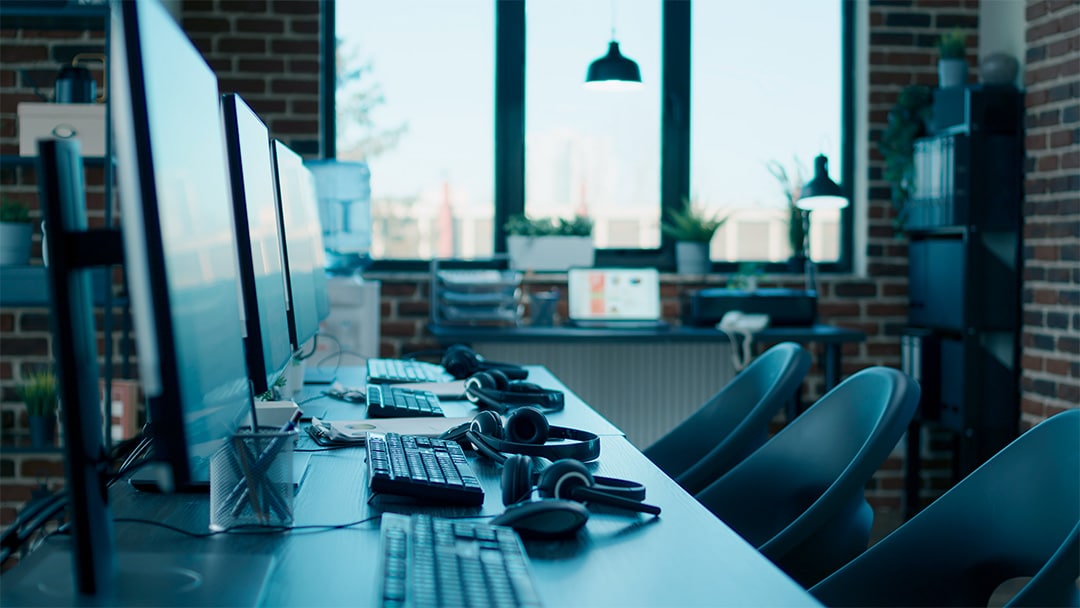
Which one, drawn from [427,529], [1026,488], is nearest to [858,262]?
[1026,488]

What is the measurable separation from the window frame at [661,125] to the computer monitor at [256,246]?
2.99m

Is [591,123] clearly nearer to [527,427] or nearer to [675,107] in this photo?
[675,107]

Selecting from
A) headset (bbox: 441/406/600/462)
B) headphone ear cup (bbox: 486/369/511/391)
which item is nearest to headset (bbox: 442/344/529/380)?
headphone ear cup (bbox: 486/369/511/391)

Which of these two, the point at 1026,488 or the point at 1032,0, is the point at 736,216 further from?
the point at 1026,488

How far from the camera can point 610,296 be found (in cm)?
422

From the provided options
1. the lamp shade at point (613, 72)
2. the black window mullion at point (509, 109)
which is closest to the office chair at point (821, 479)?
the lamp shade at point (613, 72)

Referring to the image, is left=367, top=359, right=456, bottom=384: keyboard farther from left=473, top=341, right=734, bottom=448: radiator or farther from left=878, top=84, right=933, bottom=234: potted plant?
left=878, top=84, right=933, bottom=234: potted plant

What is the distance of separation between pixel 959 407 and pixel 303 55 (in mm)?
2966

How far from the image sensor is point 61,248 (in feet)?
2.79

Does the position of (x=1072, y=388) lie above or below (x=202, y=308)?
below

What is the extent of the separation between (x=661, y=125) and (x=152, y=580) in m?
3.90

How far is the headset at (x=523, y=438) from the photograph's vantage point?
151cm

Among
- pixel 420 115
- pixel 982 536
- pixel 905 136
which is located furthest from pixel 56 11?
pixel 905 136

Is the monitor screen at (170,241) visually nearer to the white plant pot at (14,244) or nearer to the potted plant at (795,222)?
the white plant pot at (14,244)
